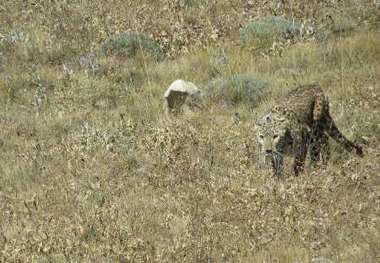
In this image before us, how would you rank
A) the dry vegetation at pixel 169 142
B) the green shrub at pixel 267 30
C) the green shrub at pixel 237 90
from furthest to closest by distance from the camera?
the green shrub at pixel 267 30 < the green shrub at pixel 237 90 < the dry vegetation at pixel 169 142

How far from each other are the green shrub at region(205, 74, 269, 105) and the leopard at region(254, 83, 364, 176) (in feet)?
7.02

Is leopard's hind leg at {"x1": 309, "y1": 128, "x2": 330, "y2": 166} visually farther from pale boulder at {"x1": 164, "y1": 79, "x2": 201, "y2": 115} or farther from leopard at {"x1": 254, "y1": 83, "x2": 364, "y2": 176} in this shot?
pale boulder at {"x1": 164, "y1": 79, "x2": 201, "y2": 115}

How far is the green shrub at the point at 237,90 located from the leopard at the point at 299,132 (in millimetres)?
2139

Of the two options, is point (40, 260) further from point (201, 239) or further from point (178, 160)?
point (178, 160)

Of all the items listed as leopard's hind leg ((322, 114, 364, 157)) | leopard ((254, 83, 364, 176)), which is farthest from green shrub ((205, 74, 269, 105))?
leopard's hind leg ((322, 114, 364, 157))

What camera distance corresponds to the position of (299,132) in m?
8.95

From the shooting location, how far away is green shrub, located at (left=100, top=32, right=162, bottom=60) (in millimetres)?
14070

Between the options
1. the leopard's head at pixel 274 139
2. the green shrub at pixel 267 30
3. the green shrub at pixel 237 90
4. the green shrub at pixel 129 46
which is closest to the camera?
the leopard's head at pixel 274 139

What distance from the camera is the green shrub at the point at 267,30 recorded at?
1373 centimetres

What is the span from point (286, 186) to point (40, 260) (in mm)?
2722

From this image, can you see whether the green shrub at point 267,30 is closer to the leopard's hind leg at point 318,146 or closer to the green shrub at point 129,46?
the green shrub at point 129,46

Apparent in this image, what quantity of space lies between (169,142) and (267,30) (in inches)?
192

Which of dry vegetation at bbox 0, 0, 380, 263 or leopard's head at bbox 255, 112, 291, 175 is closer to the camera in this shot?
dry vegetation at bbox 0, 0, 380, 263

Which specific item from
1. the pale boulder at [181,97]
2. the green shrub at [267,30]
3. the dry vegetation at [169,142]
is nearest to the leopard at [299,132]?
the dry vegetation at [169,142]
